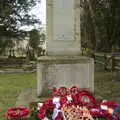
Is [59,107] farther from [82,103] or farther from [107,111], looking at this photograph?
[107,111]

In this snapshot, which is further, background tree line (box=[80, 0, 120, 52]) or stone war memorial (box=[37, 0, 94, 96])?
background tree line (box=[80, 0, 120, 52])

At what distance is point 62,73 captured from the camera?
7.95 m

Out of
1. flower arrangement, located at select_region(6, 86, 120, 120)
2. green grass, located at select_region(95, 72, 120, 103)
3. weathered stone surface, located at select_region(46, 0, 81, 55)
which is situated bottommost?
green grass, located at select_region(95, 72, 120, 103)

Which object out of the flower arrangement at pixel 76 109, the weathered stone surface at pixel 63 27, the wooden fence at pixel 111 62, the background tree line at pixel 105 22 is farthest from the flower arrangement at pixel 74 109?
the background tree line at pixel 105 22

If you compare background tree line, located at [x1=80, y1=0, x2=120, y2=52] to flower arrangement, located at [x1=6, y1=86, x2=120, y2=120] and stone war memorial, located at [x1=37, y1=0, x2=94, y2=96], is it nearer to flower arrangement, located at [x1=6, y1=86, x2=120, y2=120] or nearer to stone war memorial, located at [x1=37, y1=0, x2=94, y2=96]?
stone war memorial, located at [x1=37, y1=0, x2=94, y2=96]

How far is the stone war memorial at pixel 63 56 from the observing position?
7.90 m

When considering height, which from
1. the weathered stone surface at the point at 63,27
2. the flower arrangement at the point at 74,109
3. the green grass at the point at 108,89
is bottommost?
the green grass at the point at 108,89

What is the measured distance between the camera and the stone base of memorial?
7.86 meters

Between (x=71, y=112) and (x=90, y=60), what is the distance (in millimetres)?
4186

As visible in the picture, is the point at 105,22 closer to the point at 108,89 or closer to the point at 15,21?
the point at 15,21

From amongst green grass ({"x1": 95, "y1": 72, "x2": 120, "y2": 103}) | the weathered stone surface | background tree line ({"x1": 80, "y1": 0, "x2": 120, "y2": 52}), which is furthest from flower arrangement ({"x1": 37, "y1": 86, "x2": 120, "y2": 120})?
background tree line ({"x1": 80, "y1": 0, "x2": 120, "y2": 52})

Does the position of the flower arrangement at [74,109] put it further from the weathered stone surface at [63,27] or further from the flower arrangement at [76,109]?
the weathered stone surface at [63,27]

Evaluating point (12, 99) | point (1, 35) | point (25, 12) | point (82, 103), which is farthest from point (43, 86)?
point (25, 12)

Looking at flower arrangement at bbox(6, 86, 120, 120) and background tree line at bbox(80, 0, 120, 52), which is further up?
background tree line at bbox(80, 0, 120, 52)
